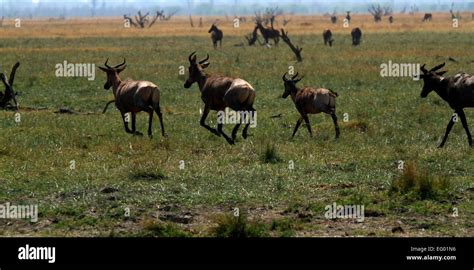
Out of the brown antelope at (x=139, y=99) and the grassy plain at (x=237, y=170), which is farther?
the brown antelope at (x=139, y=99)

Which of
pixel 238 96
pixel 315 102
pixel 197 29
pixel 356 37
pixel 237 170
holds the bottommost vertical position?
pixel 237 170

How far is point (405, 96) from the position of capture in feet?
79.5

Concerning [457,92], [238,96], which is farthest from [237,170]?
[457,92]

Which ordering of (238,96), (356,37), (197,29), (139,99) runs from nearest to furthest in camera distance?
1. (238,96)
2. (139,99)
3. (356,37)
4. (197,29)

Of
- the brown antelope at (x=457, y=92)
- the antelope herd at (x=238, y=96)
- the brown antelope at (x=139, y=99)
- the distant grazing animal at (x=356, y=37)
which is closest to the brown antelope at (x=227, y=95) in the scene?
the antelope herd at (x=238, y=96)

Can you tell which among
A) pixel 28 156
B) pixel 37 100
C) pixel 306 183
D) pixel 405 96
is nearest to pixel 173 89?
pixel 37 100

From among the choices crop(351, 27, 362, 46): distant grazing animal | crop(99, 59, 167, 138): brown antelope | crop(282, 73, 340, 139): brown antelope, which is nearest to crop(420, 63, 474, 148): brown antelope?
crop(282, 73, 340, 139): brown antelope

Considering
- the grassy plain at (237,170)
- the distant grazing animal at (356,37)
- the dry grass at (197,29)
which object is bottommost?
the grassy plain at (237,170)

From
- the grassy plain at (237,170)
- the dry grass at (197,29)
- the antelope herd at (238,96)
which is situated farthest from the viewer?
the dry grass at (197,29)

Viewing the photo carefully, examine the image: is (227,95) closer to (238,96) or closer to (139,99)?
(238,96)

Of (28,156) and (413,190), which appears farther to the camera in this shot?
(28,156)

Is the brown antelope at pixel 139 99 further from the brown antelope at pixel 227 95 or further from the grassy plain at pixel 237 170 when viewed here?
the brown antelope at pixel 227 95

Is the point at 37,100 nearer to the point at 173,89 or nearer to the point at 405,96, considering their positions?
the point at 173,89
